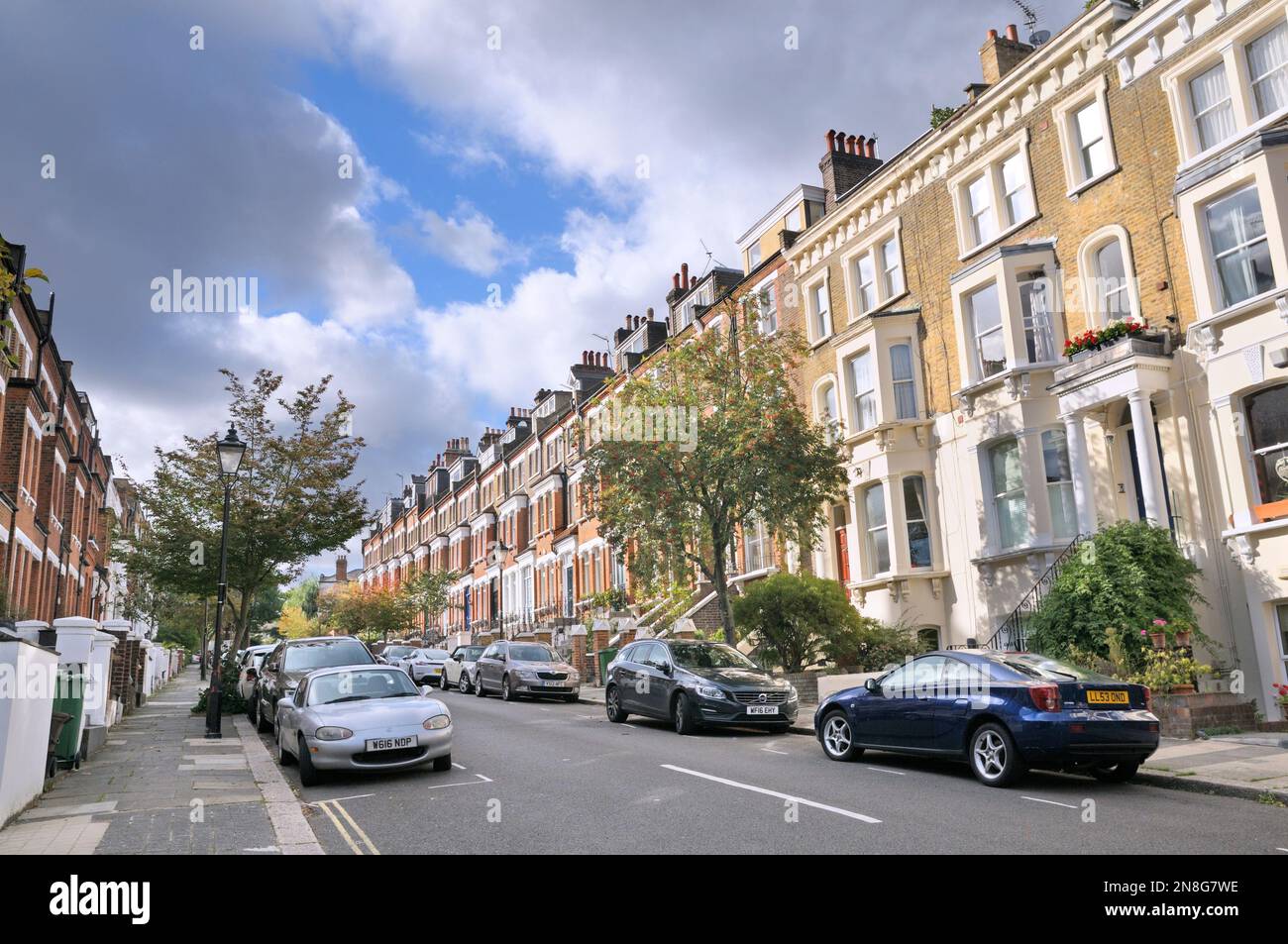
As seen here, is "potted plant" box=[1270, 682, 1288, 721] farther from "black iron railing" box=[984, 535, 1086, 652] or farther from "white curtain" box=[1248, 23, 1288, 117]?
"white curtain" box=[1248, 23, 1288, 117]

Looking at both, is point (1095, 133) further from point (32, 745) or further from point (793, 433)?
point (32, 745)

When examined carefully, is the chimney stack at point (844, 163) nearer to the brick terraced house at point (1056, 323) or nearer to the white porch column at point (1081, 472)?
the brick terraced house at point (1056, 323)

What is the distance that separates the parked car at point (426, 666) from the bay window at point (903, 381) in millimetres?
17731

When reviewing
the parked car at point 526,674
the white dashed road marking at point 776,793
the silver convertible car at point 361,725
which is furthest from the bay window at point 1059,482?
the parked car at point 526,674

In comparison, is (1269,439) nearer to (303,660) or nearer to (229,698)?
(303,660)

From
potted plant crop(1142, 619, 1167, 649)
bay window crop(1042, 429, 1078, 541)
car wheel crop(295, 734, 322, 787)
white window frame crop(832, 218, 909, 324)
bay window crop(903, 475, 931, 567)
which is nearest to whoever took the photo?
car wheel crop(295, 734, 322, 787)

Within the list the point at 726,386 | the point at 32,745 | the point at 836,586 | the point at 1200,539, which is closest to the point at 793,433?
the point at 726,386

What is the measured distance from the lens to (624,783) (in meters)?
10.0

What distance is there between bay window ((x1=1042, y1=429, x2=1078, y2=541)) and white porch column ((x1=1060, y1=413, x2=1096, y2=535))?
1.03 metres

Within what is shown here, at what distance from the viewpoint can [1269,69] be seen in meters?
14.6

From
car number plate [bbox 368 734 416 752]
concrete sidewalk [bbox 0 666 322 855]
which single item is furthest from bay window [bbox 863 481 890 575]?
concrete sidewalk [bbox 0 666 322 855]

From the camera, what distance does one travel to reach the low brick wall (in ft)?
41.4

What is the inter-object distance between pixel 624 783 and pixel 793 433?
426 inches

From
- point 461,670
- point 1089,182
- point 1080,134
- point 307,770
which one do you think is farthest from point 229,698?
point 1080,134
